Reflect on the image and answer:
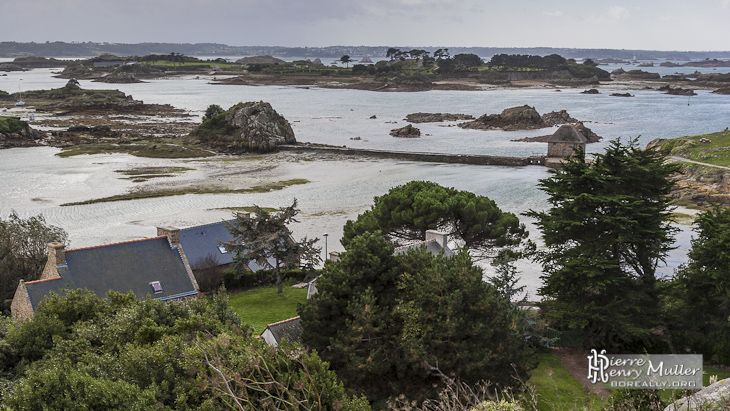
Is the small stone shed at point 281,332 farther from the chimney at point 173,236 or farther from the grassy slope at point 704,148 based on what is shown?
the grassy slope at point 704,148

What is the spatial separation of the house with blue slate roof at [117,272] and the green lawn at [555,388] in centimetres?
1281

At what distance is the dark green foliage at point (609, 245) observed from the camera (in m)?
20.3

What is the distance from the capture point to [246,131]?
77.2m

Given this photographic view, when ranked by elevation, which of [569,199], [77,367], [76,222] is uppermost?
[569,199]

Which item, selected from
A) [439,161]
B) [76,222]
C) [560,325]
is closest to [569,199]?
[560,325]

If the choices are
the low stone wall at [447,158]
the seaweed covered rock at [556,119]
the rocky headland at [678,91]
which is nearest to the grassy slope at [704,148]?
the low stone wall at [447,158]

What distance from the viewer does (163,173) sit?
5900cm

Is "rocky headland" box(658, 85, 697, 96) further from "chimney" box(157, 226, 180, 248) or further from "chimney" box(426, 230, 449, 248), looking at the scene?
"chimney" box(157, 226, 180, 248)

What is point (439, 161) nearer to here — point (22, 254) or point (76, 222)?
point (76, 222)

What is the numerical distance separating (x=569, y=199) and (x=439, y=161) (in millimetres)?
45014

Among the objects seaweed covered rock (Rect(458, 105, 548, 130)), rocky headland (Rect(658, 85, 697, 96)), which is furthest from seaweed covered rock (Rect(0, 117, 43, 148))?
rocky headland (Rect(658, 85, 697, 96))

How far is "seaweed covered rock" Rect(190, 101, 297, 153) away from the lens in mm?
75562

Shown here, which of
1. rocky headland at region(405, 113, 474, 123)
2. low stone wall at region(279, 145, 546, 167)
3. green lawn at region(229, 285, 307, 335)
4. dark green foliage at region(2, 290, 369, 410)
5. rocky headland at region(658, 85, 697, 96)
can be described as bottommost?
green lawn at region(229, 285, 307, 335)

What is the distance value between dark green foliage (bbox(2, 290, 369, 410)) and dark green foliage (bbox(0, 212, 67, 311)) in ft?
35.4
